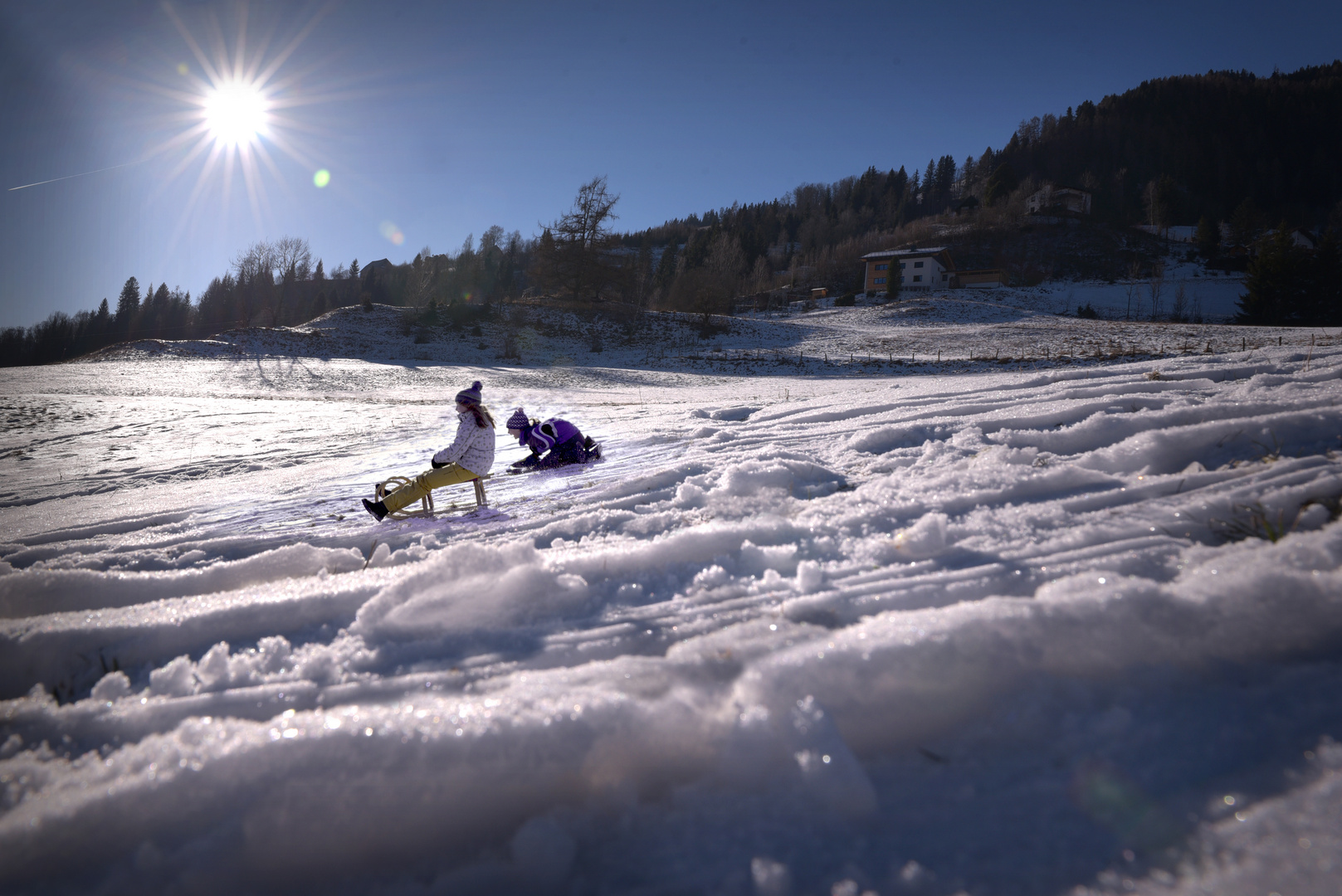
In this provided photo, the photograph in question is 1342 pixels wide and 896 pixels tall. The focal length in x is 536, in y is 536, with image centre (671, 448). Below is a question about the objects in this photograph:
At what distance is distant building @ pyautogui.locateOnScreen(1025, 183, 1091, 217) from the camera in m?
70.6

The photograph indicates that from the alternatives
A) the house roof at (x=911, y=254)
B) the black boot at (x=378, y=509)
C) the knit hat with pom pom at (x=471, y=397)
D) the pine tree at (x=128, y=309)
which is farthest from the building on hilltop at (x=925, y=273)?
the pine tree at (x=128, y=309)

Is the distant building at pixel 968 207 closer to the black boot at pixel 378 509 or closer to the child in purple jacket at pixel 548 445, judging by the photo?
the child in purple jacket at pixel 548 445

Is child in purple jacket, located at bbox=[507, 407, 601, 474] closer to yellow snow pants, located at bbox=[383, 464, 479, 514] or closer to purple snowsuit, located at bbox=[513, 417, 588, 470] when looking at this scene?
purple snowsuit, located at bbox=[513, 417, 588, 470]

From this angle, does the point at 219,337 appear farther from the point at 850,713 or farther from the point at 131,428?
the point at 850,713

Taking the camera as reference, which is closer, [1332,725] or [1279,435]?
[1332,725]

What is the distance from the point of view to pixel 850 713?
1.27 m

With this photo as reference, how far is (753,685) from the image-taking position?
133cm

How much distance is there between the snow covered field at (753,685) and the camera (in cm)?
102

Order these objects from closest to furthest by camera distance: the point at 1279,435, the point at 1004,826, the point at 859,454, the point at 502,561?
the point at 1004,826
the point at 502,561
the point at 1279,435
the point at 859,454

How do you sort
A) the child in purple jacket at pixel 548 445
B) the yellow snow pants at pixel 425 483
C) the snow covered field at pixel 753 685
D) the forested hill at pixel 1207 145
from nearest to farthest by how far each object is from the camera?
the snow covered field at pixel 753 685, the yellow snow pants at pixel 425 483, the child in purple jacket at pixel 548 445, the forested hill at pixel 1207 145

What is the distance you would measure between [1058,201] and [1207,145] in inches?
1829

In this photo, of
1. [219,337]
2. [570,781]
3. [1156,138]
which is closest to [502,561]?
[570,781]

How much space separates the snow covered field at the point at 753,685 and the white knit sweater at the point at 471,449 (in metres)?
0.78

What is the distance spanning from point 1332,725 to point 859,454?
8.81ft
